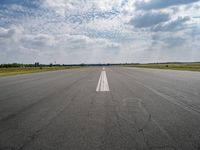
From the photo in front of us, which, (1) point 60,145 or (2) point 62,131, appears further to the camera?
(2) point 62,131

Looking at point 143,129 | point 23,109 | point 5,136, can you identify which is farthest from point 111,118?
point 23,109

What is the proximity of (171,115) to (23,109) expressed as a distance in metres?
4.59

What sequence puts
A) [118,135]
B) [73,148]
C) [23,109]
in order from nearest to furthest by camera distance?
[73,148], [118,135], [23,109]

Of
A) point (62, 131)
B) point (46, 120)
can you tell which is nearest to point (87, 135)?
point (62, 131)

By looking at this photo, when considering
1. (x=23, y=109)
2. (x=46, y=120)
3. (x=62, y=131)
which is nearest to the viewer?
(x=62, y=131)

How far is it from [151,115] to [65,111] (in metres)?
2.55

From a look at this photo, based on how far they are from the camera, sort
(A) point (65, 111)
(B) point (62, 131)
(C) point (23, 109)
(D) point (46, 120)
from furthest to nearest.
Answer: (C) point (23, 109) < (A) point (65, 111) < (D) point (46, 120) < (B) point (62, 131)

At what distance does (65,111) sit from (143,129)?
8.61ft

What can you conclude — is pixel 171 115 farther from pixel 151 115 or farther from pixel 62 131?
pixel 62 131

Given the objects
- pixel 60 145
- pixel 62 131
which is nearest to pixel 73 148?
pixel 60 145

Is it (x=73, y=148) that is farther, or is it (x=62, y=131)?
(x=62, y=131)

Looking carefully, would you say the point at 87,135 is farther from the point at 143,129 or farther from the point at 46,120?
the point at 46,120

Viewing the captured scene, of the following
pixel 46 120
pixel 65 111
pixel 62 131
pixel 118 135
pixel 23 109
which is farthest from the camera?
pixel 23 109

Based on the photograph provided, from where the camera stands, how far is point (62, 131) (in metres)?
4.07
